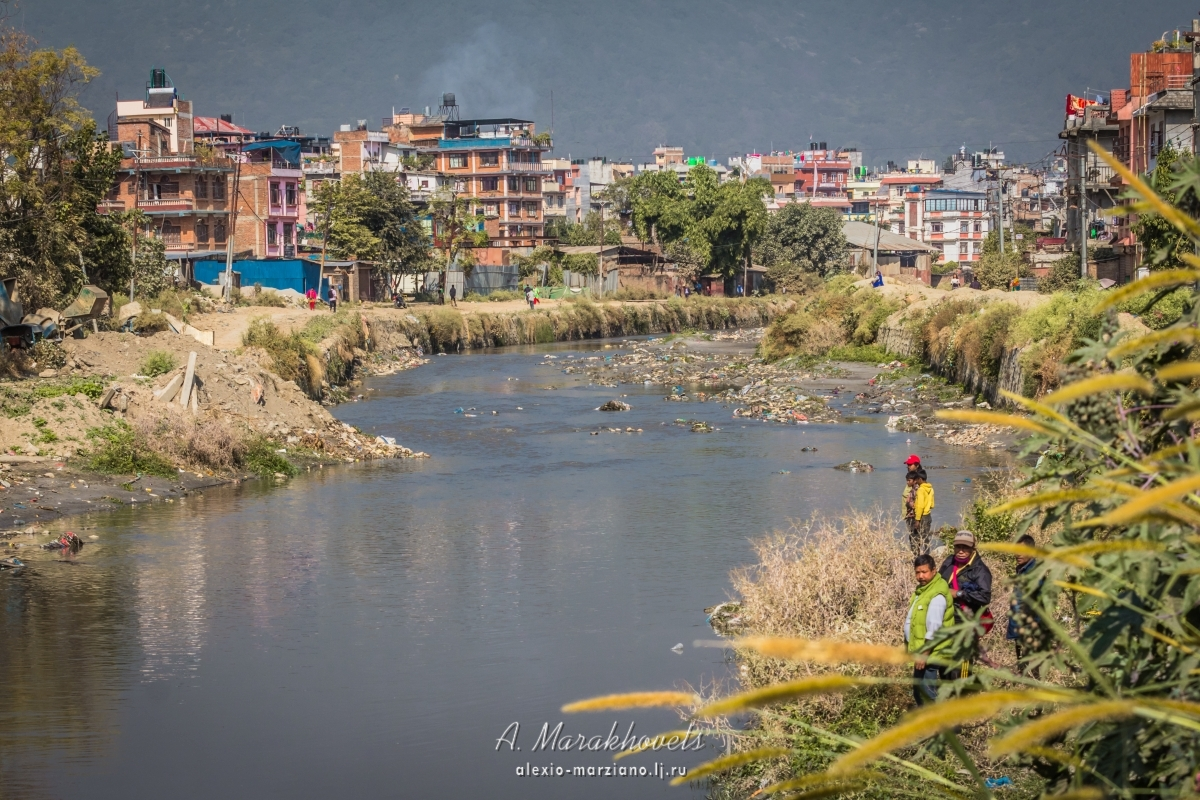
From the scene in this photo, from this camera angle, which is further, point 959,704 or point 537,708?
point 537,708

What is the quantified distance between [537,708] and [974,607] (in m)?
4.18

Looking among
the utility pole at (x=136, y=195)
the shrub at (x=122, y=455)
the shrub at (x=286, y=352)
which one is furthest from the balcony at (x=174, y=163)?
the shrub at (x=122, y=455)

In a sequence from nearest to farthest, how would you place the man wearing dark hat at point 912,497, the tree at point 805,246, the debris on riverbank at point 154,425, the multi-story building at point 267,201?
the man wearing dark hat at point 912,497, the debris on riverbank at point 154,425, the multi-story building at point 267,201, the tree at point 805,246

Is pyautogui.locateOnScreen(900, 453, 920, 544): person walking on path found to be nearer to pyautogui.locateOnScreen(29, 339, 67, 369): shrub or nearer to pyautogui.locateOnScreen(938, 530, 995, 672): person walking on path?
pyautogui.locateOnScreen(938, 530, 995, 672): person walking on path

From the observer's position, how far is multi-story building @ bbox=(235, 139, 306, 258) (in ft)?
215

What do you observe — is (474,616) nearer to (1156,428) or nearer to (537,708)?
(537,708)

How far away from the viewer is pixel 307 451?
25297 millimetres

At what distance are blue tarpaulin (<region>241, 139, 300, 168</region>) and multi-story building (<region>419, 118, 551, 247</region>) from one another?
20.1 meters

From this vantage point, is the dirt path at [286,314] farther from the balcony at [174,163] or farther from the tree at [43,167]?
the balcony at [174,163]

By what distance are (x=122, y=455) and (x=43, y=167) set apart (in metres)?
13.8

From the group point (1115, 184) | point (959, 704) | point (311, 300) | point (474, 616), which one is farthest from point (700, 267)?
point (959, 704)

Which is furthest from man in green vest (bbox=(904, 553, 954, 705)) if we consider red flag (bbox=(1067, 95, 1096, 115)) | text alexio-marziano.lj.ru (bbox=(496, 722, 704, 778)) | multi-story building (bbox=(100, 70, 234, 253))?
multi-story building (bbox=(100, 70, 234, 253))

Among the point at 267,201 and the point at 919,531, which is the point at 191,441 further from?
the point at 267,201

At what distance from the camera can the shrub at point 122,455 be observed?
21562 mm
